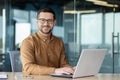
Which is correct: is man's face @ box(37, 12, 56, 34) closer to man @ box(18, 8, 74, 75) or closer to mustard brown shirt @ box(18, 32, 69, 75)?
man @ box(18, 8, 74, 75)

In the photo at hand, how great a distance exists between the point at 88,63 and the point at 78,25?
4971mm

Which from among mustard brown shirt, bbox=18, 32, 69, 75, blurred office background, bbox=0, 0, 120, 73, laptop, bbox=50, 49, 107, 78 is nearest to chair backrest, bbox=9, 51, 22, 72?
mustard brown shirt, bbox=18, 32, 69, 75

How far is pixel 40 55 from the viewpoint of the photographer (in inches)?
140

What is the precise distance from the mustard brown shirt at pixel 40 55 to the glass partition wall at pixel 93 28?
14.3 feet

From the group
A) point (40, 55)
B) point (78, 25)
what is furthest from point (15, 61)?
point (78, 25)

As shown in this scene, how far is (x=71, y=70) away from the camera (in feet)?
10.6

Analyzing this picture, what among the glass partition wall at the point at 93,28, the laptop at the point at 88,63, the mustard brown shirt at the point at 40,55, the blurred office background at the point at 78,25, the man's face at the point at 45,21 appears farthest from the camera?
the glass partition wall at the point at 93,28

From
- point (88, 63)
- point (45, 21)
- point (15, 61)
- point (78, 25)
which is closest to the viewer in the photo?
point (88, 63)

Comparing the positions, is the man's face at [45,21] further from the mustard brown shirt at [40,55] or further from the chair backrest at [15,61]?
the chair backrest at [15,61]

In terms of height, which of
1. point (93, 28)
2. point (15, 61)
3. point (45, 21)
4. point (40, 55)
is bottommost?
point (15, 61)

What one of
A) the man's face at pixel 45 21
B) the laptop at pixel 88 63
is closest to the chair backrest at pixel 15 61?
the man's face at pixel 45 21

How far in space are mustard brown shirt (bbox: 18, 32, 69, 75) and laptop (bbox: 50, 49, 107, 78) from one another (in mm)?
211

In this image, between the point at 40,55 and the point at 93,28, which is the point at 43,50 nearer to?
the point at 40,55

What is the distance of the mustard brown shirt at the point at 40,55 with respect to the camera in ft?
11.0
